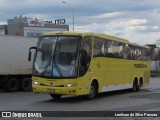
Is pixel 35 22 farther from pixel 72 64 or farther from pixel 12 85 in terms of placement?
pixel 72 64

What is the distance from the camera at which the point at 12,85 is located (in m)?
26.5

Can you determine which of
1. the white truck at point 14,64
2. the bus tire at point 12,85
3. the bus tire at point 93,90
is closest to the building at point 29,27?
the white truck at point 14,64

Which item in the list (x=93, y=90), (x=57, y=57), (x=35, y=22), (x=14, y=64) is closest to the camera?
(x=57, y=57)

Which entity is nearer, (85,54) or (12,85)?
(85,54)

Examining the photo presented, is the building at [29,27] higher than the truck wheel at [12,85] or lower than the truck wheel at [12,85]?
higher

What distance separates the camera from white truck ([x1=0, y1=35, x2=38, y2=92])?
2586 centimetres

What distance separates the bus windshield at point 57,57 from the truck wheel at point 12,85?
289 inches

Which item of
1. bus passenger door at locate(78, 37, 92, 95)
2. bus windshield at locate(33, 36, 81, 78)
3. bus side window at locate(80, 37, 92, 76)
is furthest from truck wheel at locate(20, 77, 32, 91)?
bus side window at locate(80, 37, 92, 76)

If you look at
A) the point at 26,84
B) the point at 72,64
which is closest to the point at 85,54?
the point at 72,64

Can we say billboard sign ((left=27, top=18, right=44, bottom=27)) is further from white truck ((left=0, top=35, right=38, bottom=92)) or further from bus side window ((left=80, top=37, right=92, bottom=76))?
bus side window ((left=80, top=37, right=92, bottom=76))

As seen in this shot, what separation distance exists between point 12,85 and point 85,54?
29.3ft

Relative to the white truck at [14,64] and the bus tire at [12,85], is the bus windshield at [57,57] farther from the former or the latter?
the bus tire at [12,85]

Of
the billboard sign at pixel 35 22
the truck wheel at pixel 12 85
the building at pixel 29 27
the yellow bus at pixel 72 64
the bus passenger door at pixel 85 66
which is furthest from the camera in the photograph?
the billboard sign at pixel 35 22

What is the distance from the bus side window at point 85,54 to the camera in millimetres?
18766
